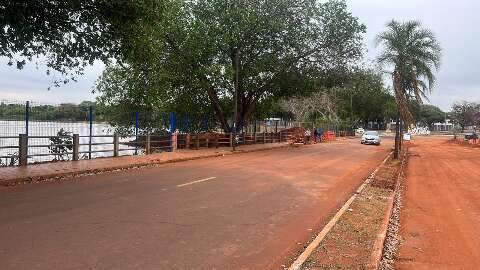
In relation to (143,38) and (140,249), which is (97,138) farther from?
(140,249)

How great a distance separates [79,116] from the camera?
68.3ft

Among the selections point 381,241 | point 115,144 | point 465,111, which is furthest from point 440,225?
point 465,111

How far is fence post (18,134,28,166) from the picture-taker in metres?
16.7

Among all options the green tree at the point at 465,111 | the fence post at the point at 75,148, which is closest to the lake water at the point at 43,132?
the fence post at the point at 75,148

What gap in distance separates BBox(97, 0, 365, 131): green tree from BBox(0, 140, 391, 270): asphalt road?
1610cm

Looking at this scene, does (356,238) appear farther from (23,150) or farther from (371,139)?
(371,139)

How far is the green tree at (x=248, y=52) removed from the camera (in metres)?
31.0

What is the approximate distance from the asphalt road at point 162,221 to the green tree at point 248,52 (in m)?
16.1

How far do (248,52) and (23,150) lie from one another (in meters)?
20.3

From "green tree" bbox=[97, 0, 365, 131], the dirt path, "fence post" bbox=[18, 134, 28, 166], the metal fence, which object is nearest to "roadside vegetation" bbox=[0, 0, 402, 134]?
"green tree" bbox=[97, 0, 365, 131]

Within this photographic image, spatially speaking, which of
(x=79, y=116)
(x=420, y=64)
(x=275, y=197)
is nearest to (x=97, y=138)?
(x=79, y=116)

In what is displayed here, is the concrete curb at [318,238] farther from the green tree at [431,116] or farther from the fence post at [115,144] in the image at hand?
the green tree at [431,116]

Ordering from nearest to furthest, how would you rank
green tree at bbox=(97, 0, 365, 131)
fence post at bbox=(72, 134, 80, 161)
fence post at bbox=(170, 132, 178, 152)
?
fence post at bbox=(72, 134, 80, 161) < fence post at bbox=(170, 132, 178, 152) < green tree at bbox=(97, 0, 365, 131)

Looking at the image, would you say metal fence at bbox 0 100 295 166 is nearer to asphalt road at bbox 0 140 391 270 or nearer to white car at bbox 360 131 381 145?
asphalt road at bbox 0 140 391 270
